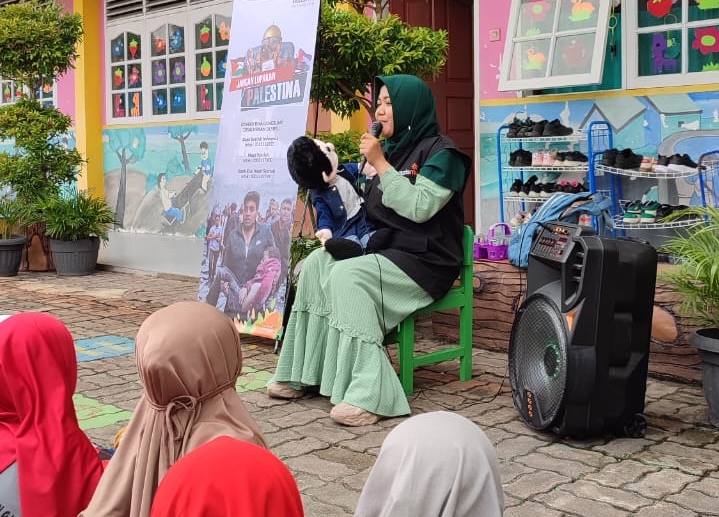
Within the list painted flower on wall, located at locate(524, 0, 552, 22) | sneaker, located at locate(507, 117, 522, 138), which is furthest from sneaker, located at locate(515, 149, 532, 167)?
painted flower on wall, located at locate(524, 0, 552, 22)

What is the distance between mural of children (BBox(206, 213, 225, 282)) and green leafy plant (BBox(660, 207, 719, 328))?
2726 millimetres

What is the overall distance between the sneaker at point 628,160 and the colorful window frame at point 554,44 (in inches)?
20.4

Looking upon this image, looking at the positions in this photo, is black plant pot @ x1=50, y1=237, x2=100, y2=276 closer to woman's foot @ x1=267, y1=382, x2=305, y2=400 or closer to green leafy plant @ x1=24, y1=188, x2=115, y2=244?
green leafy plant @ x1=24, y1=188, x2=115, y2=244

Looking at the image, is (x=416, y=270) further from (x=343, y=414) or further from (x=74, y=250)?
(x=74, y=250)

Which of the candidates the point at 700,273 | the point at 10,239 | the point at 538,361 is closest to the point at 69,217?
the point at 10,239

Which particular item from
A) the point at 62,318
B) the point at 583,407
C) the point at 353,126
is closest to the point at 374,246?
the point at 583,407

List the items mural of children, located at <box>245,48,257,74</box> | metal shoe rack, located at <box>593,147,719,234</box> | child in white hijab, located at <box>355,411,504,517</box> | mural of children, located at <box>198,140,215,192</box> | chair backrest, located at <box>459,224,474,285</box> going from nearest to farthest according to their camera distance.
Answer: child in white hijab, located at <box>355,411,504,517</box>
chair backrest, located at <box>459,224,474,285</box>
mural of children, located at <box>245,48,257,74</box>
metal shoe rack, located at <box>593,147,719,234</box>
mural of children, located at <box>198,140,215,192</box>

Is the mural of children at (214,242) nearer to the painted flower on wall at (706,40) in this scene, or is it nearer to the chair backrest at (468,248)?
the chair backrest at (468,248)

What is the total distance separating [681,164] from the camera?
240 inches

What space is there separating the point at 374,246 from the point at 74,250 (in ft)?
17.3

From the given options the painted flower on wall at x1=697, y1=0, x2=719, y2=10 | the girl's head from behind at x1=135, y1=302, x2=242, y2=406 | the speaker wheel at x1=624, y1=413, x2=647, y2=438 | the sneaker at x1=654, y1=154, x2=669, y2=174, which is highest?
the painted flower on wall at x1=697, y1=0, x2=719, y2=10

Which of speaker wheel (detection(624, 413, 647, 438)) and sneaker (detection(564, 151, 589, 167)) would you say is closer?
speaker wheel (detection(624, 413, 647, 438))

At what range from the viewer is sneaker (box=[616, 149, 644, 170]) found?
629cm

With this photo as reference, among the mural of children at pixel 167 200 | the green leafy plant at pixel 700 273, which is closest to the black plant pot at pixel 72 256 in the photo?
the mural of children at pixel 167 200
